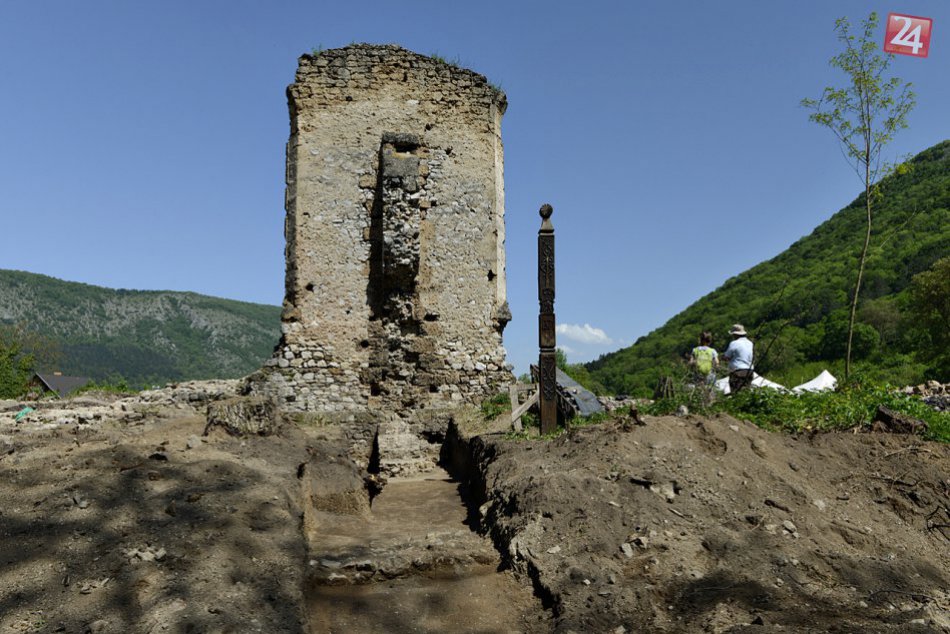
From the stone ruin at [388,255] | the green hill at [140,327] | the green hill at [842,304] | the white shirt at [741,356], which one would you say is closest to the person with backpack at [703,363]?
the white shirt at [741,356]

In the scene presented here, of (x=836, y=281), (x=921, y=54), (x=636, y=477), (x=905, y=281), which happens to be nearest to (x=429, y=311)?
(x=636, y=477)

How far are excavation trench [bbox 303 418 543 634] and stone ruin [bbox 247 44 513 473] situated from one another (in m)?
4.40

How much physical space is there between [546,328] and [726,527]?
390 centimetres

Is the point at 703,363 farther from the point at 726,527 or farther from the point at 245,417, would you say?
the point at 245,417

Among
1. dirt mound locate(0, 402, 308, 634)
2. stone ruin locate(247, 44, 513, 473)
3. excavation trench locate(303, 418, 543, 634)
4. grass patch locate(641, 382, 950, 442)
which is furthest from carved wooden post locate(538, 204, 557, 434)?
stone ruin locate(247, 44, 513, 473)

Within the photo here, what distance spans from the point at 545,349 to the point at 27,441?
6.01 metres

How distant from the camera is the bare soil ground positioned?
384 cm

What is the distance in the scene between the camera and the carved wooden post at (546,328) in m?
8.31

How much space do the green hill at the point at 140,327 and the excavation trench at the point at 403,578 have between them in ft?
312

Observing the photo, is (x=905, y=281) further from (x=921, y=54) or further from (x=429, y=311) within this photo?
(x=429, y=311)

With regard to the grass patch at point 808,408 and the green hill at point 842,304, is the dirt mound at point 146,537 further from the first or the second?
the green hill at point 842,304

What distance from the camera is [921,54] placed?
1073 centimetres

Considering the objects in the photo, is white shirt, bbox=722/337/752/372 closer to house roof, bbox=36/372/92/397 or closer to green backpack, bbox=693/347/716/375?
green backpack, bbox=693/347/716/375

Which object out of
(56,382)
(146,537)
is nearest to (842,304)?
(146,537)
